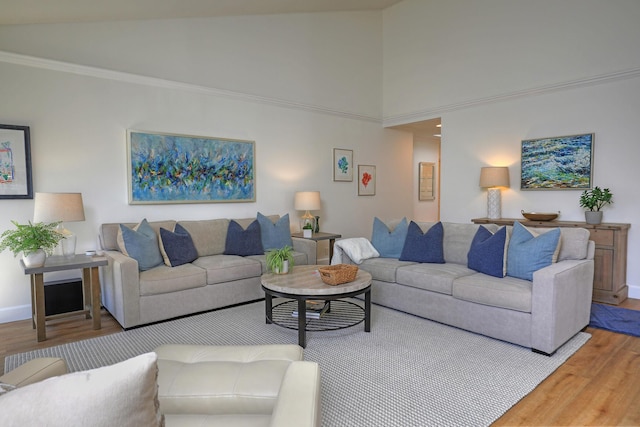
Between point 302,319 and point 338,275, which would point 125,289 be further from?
point 338,275

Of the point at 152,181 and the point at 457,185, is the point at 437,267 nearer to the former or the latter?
the point at 457,185

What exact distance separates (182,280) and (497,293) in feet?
9.07

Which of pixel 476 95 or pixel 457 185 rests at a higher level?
pixel 476 95

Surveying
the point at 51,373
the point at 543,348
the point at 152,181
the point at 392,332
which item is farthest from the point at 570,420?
the point at 152,181

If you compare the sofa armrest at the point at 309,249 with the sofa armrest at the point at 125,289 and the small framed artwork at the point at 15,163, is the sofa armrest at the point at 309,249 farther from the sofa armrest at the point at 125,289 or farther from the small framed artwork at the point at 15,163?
the small framed artwork at the point at 15,163

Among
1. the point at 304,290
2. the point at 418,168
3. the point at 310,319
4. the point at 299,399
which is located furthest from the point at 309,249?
the point at 418,168

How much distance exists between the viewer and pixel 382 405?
2.12m

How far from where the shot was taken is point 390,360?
2.68 metres

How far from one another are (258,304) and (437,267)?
189cm

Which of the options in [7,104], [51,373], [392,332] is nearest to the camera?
[51,373]

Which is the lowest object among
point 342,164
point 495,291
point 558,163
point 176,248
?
point 495,291

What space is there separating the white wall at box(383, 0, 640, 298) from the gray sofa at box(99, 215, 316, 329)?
3.12 m

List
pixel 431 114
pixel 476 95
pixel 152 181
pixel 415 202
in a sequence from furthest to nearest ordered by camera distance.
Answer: pixel 415 202 < pixel 431 114 < pixel 476 95 < pixel 152 181

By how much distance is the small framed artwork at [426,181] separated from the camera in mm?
7926
